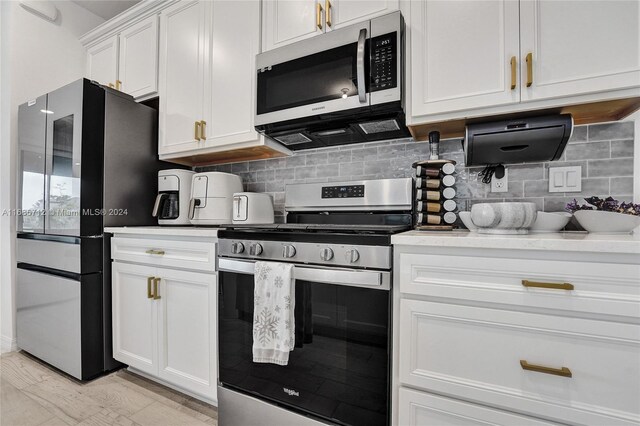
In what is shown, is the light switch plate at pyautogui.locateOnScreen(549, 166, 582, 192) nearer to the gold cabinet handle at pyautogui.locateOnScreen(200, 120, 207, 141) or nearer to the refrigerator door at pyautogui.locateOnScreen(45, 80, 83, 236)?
the gold cabinet handle at pyautogui.locateOnScreen(200, 120, 207, 141)

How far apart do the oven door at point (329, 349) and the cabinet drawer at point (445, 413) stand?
70 millimetres

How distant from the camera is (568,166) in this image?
52.0 inches

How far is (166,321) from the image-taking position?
160 cm

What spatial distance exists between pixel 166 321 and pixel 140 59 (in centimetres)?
187

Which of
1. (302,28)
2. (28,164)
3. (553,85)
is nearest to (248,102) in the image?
(302,28)

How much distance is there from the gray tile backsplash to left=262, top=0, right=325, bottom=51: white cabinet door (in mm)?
632

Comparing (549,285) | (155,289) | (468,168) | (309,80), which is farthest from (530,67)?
(155,289)

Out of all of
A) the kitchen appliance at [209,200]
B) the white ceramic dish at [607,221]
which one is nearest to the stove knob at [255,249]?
the kitchen appliance at [209,200]

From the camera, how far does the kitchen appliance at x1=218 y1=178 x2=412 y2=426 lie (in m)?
1.08

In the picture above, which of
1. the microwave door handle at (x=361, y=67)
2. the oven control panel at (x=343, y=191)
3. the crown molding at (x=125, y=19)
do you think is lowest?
the oven control panel at (x=343, y=191)

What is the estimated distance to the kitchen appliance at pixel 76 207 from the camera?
179 cm

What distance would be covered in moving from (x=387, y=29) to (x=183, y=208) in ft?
5.24

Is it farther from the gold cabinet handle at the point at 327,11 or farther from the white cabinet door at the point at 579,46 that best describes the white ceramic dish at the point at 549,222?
the gold cabinet handle at the point at 327,11

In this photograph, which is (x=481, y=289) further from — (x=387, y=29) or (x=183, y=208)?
(x=183, y=208)
